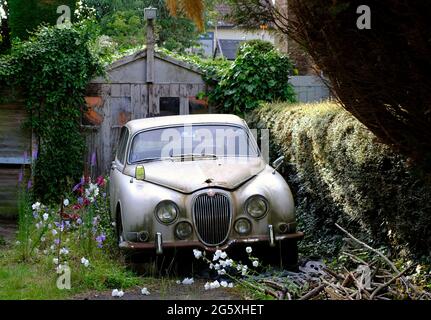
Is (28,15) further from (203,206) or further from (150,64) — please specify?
(203,206)

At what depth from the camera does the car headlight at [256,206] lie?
7.19 metres

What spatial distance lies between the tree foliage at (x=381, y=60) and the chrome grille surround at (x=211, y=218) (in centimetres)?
196

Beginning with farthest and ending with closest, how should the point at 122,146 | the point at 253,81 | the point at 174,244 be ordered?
the point at 253,81 → the point at 122,146 → the point at 174,244

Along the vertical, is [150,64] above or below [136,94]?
above

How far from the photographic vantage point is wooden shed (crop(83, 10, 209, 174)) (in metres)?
13.3

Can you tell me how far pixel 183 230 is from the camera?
23.1ft

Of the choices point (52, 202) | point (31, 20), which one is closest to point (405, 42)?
point (52, 202)

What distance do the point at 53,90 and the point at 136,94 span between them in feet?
5.86

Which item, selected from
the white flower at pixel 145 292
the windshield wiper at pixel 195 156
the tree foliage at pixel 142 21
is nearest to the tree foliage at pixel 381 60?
the white flower at pixel 145 292

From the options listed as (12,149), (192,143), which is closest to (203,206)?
(192,143)

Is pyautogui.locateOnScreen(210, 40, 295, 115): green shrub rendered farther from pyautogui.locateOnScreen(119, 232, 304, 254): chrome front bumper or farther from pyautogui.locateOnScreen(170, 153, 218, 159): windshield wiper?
pyautogui.locateOnScreen(119, 232, 304, 254): chrome front bumper

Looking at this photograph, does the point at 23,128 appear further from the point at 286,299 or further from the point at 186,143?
the point at 286,299

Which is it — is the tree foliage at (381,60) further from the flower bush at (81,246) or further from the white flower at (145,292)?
the flower bush at (81,246)
